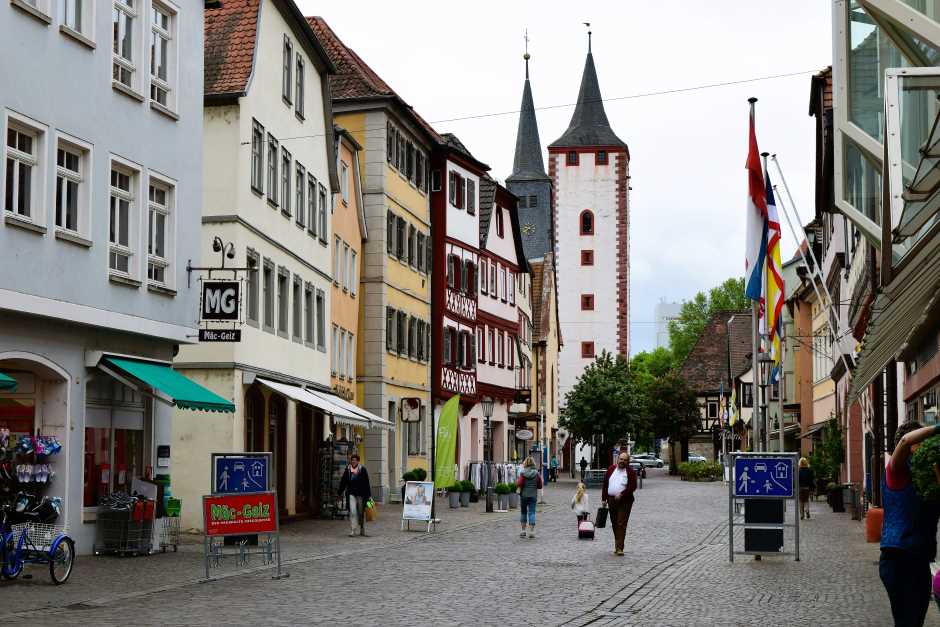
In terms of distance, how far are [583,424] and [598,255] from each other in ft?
95.9

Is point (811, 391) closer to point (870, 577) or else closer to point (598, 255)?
point (598, 255)

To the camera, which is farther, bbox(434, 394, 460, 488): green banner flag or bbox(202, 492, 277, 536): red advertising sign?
bbox(434, 394, 460, 488): green banner flag

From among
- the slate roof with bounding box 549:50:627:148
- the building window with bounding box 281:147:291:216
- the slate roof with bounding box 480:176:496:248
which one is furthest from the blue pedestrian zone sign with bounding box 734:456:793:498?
the slate roof with bounding box 549:50:627:148

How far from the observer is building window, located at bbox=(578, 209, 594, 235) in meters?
106

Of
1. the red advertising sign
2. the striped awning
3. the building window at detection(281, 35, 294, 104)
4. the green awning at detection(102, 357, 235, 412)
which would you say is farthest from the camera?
the building window at detection(281, 35, 294, 104)

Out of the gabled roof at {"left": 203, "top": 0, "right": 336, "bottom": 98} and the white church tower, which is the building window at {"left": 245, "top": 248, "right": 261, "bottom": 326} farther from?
the white church tower

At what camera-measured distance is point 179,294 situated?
25266 millimetres

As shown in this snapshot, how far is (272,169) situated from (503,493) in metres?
13.7

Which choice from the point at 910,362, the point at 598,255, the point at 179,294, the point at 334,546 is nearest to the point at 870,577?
the point at 910,362

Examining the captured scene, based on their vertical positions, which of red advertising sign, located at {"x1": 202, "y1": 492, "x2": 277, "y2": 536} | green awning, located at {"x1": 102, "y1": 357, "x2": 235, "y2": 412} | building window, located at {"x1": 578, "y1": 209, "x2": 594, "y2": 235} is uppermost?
building window, located at {"x1": 578, "y1": 209, "x2": 594, "y2": 235}

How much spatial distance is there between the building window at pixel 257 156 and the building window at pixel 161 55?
488 centimetres

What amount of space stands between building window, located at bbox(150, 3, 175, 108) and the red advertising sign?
8659 mm

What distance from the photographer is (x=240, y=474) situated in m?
19.8

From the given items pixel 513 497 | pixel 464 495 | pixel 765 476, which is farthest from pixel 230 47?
pixel 513 497
